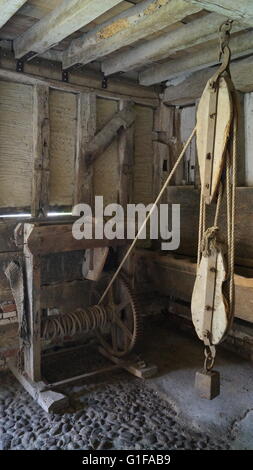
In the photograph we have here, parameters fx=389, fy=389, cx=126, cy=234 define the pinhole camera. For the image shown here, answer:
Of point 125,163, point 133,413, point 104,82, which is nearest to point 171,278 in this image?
point 125,163

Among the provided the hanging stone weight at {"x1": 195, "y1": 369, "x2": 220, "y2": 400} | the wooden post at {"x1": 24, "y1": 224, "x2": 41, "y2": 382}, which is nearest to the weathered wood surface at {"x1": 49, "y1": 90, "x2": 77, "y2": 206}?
the wooden post at {"x1": 24, "y1": 224, "x2": 41, "y2": 382}

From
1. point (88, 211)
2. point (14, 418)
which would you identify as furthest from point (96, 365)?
point (88, 211)

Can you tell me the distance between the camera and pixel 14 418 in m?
2.86

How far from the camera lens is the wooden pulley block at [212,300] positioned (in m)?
2.03

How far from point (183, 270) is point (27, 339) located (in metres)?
1.66

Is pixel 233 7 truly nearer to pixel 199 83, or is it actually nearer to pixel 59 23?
pixel 59 23

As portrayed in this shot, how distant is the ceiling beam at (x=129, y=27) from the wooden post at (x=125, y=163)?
3.27 ft

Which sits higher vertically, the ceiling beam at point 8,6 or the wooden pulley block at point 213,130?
the ceiling beam at point 8,6

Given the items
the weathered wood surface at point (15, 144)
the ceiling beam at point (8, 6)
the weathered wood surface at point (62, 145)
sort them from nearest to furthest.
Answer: the ceiling beam at point (8, 6) → the weathered wood surface at point (15, 144) → the weathered wood surface at point (62, 145)

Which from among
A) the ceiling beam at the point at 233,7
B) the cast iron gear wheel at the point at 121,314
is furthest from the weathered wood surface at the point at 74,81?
the ceiling beam at the point at 233,7

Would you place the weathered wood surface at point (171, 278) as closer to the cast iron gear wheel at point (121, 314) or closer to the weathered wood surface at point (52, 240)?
the cast iron gear wheel at point (121, 314)

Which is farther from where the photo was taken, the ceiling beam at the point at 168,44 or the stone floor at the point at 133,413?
the ceiling beam at the point at 168,44

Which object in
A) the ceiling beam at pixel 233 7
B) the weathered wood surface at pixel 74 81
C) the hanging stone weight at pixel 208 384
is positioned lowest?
the hanging stone weight at pixel 208 384
